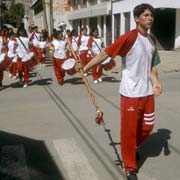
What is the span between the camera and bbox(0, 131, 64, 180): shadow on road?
18.8 ft

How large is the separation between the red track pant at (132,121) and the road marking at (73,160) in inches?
17.7

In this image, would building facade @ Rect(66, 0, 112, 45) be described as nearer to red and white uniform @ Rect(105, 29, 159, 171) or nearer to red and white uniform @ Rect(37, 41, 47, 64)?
red and white uniform @ Rect(37, 41, 47, 64)

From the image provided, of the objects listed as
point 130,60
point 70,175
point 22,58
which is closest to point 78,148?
point 70,175

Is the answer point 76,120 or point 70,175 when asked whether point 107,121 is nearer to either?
point 76,120

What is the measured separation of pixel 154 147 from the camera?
22.4ft

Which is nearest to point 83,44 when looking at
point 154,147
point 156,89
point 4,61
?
point 4,61

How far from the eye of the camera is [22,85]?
1495cm

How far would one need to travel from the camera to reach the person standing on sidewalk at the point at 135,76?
5379mm

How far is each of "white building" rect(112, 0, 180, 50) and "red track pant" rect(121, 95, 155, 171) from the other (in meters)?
22.5

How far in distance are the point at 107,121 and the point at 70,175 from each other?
314 centimetres

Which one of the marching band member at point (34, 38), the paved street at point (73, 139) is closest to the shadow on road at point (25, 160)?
the paved street at point (73, 139)

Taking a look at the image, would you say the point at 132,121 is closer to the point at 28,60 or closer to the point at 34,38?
the point at 28,60

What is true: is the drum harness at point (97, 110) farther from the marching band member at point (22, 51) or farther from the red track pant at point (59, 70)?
the marching band member at point (22, 51)

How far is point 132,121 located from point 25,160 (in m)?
1.63
